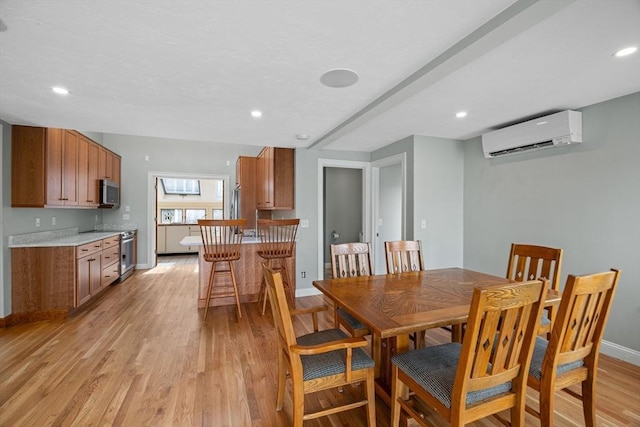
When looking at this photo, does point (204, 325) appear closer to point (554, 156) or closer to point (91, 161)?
point (91, 161)

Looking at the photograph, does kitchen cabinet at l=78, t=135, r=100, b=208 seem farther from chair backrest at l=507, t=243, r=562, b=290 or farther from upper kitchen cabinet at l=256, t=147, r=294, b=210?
chair backrest at l=507, t=243, r=562, b=290

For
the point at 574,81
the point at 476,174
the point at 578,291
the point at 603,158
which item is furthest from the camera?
the point at 476,174

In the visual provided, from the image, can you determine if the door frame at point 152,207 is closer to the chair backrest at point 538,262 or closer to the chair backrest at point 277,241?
the chair backrest at point 277,241

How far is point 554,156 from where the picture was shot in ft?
9.44

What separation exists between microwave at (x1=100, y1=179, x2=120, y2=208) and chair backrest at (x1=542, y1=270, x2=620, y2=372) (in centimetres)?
580

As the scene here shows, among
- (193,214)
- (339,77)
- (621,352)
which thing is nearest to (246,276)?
(339,77)

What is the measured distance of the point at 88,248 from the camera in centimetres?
361

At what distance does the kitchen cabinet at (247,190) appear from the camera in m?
5.26

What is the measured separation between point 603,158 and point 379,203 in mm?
2726

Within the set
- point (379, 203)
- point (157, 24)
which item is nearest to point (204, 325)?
point (157, 24)

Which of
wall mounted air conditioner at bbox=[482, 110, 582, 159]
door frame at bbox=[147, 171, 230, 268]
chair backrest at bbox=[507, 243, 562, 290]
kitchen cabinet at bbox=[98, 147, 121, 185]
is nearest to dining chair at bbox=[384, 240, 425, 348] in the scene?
chair backrest at bbox=[507, 243, 562, 290]

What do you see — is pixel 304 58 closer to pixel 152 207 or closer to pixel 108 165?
pixel 108 165

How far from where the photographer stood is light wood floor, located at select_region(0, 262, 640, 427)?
1728mm

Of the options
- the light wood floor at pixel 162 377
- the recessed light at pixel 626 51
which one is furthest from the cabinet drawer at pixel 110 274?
the recessed light at pixel 626 51
